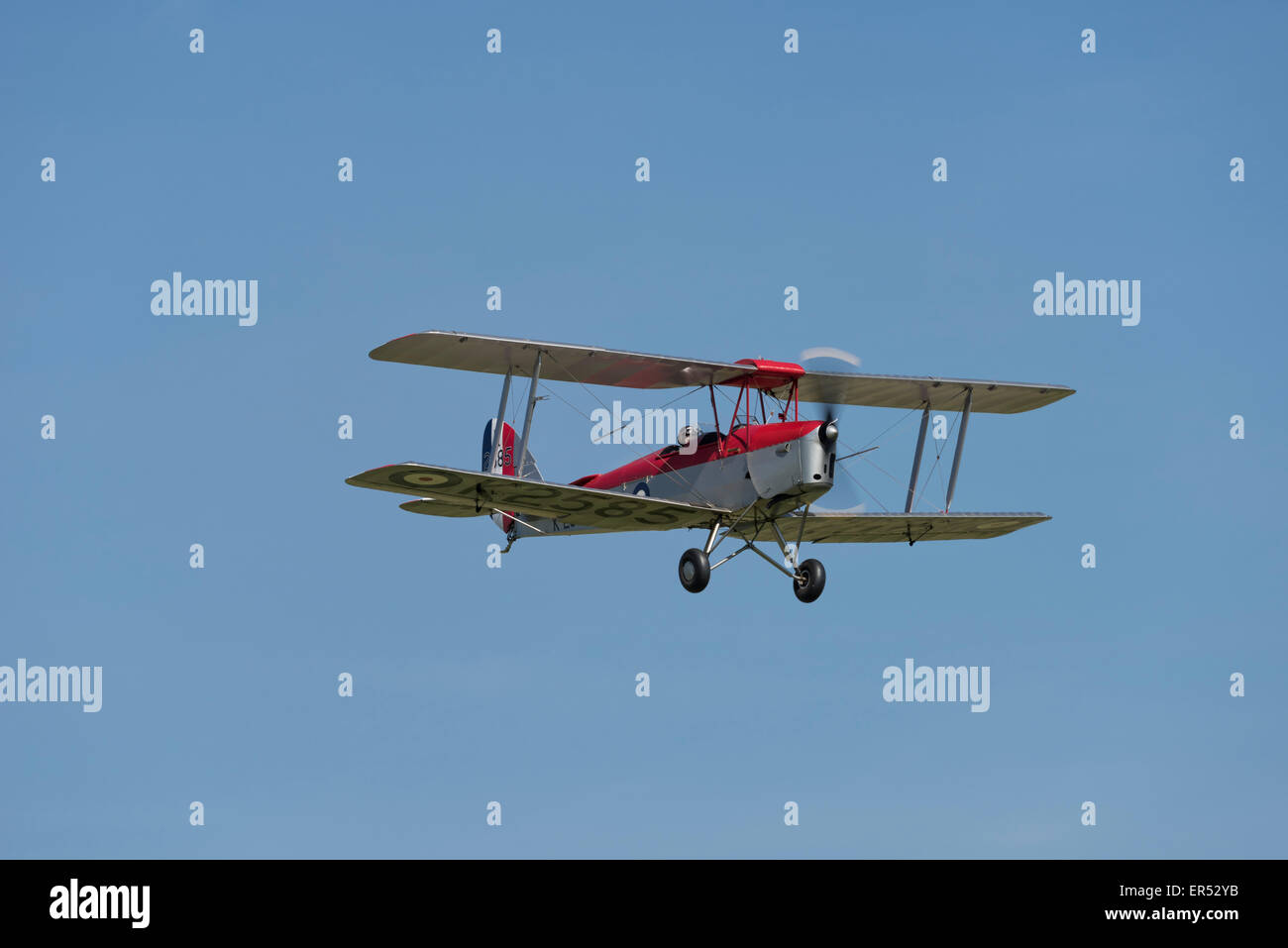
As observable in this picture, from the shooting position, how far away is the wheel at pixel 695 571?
92.2 ft

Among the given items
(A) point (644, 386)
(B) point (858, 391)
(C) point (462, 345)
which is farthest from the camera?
(B) point (858, 391)

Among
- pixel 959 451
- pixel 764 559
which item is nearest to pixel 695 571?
pixel 764 559

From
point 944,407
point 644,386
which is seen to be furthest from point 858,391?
point 644,386

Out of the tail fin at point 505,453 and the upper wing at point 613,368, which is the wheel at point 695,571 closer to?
the upper wing at point 613,368

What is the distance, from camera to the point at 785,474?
1106 inches

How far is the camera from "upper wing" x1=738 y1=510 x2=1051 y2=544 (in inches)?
1242

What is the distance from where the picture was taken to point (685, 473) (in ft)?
97.5

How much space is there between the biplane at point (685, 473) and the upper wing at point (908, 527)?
60 mm

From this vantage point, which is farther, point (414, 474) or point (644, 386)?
point (644, 386)

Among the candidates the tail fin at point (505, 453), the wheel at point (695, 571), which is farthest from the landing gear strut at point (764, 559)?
the tail fin at point (505, 453)
